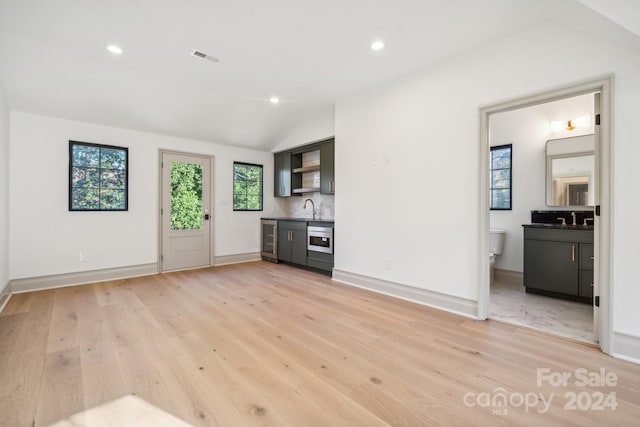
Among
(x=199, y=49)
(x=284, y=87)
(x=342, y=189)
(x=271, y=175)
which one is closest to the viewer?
(x=199, y=49)

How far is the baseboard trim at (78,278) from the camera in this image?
3668 mm

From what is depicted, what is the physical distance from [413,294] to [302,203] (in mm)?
3277

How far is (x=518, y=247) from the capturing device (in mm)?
4012

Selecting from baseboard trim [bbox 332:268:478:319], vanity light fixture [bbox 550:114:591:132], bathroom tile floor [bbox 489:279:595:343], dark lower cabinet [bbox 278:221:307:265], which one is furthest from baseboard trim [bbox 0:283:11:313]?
vanity light fixture [bbox 550:114:591:132]

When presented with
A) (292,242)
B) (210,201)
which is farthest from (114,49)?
(292,242)

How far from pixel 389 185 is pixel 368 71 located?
54.2 inches

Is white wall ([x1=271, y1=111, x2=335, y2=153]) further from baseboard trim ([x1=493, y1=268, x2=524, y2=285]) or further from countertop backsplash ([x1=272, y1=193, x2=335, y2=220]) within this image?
baseboard trim ([x1=493, y1=268, x2=524, y2=285])

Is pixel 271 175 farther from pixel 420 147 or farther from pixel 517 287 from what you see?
pixel 517 287

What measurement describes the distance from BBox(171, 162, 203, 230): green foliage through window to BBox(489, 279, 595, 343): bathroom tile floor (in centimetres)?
476

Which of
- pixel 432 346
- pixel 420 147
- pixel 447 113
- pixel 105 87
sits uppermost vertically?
pixel 105 87

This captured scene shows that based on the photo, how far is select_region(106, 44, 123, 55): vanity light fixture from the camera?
9.26 ft

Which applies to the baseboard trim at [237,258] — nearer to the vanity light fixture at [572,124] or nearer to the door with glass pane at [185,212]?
the door with glass pane at [185,212]

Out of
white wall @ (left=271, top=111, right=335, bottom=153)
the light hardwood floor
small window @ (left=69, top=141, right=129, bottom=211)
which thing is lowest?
the light hardwood floor

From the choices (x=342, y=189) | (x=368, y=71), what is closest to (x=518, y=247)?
(x=342, y=189)
